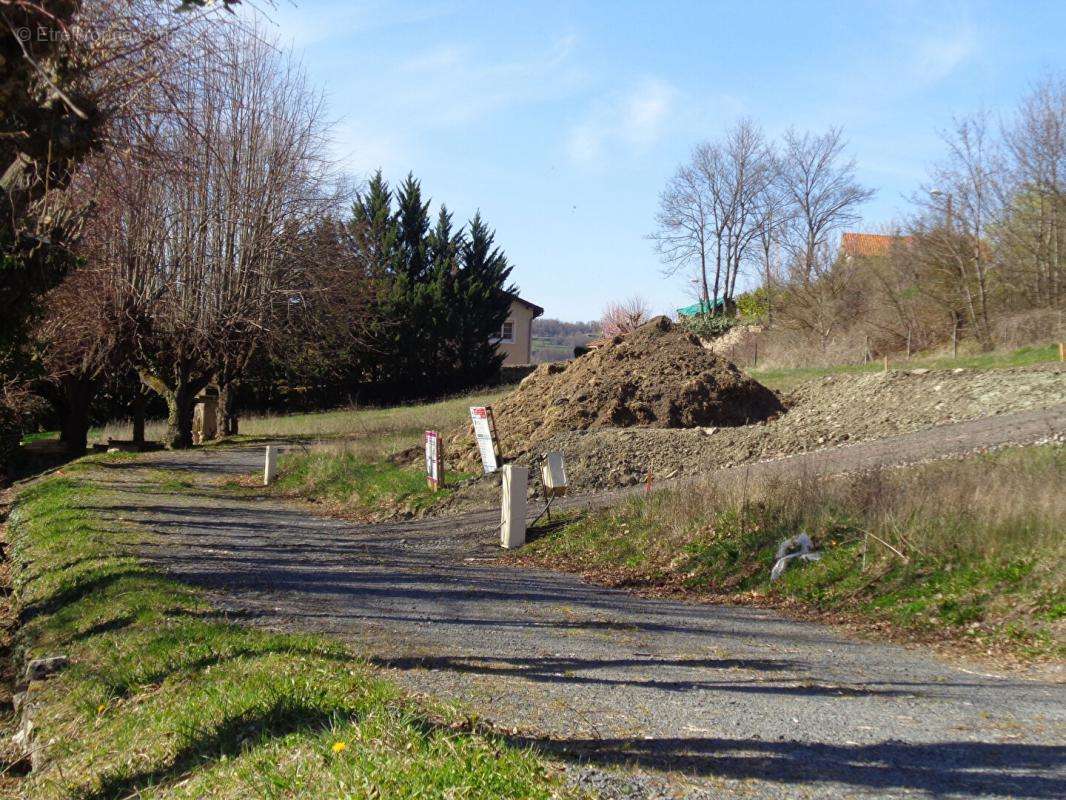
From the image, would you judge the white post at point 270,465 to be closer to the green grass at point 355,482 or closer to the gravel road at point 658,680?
the green grass at point 355,482

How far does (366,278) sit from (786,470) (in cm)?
2274

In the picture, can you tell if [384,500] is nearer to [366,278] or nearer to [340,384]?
[366,278]

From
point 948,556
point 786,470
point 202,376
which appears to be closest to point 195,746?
point 948,556

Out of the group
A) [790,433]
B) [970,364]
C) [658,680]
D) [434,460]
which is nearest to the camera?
[658,680]

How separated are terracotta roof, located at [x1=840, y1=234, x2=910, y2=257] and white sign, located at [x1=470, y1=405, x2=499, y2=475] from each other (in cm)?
3238

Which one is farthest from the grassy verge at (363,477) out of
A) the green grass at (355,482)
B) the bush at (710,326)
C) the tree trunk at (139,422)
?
the bush at (710,326)

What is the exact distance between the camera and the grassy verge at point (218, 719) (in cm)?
A: 446

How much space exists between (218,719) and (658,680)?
2882 millimetres

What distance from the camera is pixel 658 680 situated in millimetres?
6730

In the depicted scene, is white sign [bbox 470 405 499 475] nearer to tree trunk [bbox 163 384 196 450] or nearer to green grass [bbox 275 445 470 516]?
green grass [bbox 275 445 470 516]

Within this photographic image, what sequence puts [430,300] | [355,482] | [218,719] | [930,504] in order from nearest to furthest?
1. [218,719]
2. [930,504]
3. [355,482]
4. [430,300]

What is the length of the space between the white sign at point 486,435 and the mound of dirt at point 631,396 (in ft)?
10.1

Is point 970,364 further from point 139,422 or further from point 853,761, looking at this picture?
point 139,422

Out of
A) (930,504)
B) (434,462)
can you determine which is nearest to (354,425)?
(434,462)
